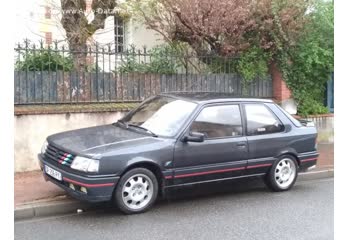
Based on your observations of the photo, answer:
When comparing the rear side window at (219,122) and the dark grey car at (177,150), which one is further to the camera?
the rear side window at (219,122)

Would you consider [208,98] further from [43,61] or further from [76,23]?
[76,23]

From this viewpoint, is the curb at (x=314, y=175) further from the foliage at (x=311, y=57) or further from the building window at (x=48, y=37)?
the building window at (x=48, y=37)

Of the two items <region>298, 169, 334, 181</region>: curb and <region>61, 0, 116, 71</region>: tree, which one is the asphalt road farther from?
<region>61, 0, 116, 71</region>: tree

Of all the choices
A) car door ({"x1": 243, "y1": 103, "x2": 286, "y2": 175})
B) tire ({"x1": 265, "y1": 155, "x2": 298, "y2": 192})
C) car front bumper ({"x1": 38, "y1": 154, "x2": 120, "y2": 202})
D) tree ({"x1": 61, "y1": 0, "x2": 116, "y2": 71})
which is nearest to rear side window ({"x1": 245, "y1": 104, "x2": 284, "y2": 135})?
car door ({"x1": 243, "y1": 103, "x2": 286, "y2": 175})

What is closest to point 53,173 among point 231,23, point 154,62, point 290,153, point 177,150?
point 177,150

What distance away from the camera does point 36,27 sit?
1319 centimetres

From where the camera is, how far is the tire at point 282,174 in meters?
6.94

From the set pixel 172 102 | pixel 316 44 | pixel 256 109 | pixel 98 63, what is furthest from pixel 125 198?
pixel 316 44

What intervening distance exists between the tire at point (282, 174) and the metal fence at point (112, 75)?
1.35 meters

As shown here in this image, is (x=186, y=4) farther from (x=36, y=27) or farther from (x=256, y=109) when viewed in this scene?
(x=36, y=27)

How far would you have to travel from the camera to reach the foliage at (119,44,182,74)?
9.45m

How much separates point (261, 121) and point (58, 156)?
123 inches

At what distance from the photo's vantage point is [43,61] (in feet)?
27.7

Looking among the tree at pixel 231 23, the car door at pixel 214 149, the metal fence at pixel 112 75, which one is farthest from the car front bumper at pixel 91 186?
the tree at pixel 231 23
